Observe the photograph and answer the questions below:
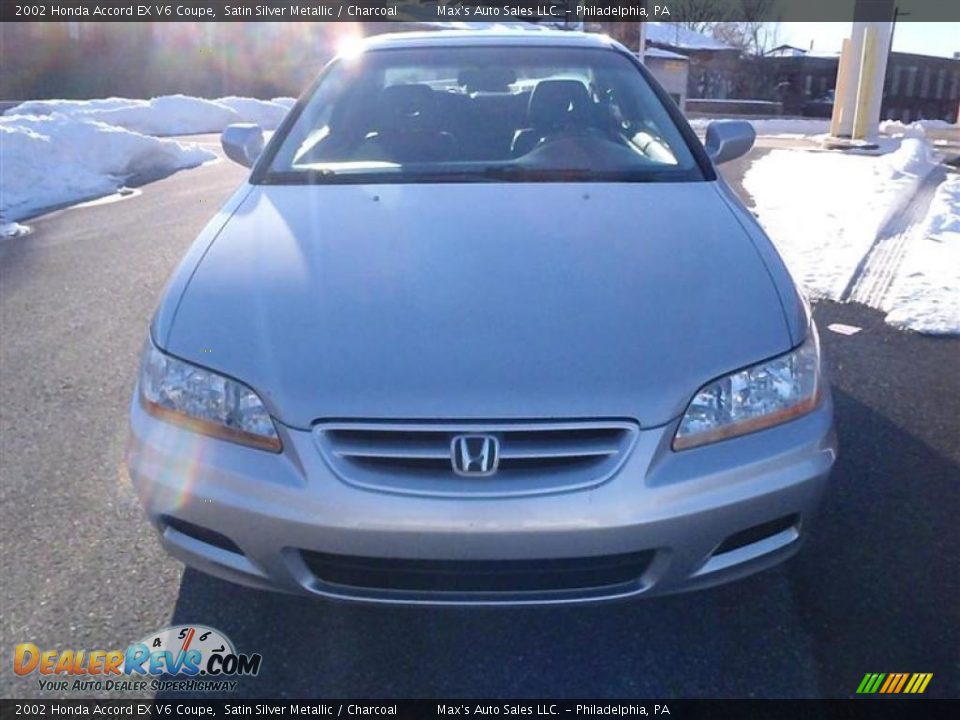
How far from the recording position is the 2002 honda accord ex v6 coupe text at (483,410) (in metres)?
1.94

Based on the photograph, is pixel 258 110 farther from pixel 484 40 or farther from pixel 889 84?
pixel 889 84

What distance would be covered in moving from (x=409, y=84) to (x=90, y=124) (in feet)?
32.4

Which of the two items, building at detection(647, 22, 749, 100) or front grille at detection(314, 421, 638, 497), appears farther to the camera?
building at detection(647, 22, 749, 100)

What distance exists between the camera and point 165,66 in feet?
113

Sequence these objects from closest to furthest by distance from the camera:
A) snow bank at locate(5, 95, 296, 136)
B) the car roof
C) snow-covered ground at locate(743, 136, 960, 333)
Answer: the car roof, snow-covered ground at locate(743, 136, 960, 333), snow bank at locate(5, 95, 296, 136)

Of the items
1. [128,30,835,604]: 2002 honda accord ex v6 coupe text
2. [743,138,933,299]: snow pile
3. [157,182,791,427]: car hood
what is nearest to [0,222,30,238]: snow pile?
[157,182,791,427]: car hood

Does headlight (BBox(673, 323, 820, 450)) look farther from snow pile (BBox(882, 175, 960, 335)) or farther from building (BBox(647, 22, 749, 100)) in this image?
building (BBox(647, 22, 749, 100))

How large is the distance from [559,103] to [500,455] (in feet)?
6.80

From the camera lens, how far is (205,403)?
6.96ft

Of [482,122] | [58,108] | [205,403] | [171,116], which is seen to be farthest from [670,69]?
[205,403]

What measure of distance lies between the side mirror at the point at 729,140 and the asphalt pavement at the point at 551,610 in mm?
1180

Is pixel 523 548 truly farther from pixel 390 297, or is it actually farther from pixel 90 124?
pixel 90 124

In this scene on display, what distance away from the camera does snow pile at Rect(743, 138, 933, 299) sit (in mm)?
5906

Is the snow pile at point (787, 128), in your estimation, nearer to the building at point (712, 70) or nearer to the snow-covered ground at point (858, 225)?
the snow-covered ground at point (858, 225)
